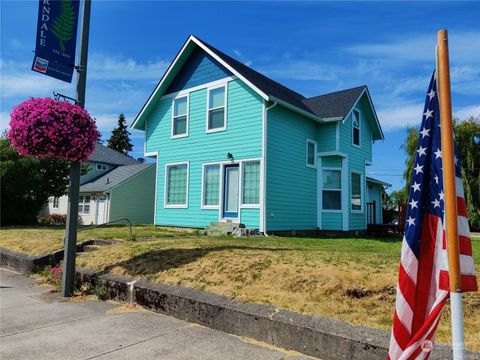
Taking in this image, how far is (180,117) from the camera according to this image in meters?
17.0

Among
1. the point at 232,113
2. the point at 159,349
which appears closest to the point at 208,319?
the point at 159,349

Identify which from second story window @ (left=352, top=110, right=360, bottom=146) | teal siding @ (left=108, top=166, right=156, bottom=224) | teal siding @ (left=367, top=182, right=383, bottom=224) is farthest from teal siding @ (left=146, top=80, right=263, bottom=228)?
teal siding @ (left=367, top=182, right=383, bottom=224)

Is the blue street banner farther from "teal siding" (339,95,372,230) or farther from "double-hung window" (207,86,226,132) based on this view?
"teal siding" (339,95,372,230)

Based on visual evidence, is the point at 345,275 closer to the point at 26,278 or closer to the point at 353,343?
the point at 353,343

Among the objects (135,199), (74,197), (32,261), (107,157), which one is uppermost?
(107,157)

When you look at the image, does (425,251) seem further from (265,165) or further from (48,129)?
(265,165)

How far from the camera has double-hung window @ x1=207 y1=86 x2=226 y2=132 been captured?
1550 centimetres

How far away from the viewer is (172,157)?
1705 centimetres

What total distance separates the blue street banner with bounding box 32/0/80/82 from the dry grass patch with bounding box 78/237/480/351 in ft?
12.3

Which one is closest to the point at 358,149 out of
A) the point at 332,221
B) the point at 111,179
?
the point at 332,221

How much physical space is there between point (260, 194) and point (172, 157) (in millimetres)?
5004

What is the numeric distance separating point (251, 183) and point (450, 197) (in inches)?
464

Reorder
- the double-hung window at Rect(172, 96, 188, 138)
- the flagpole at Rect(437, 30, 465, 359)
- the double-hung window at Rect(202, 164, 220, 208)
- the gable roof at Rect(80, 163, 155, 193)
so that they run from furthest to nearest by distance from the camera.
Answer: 1. the gable roof at Rect(80, 163, 155, 193)
2. the double-hung window at Rect(172, 96, 188, 138)
3. the double-hung window at Rect(202, 164, 220, 208)
4. the flagpole at Rect(437, 30, 465, 359)

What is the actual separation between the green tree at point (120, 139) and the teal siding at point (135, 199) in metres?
35.6
